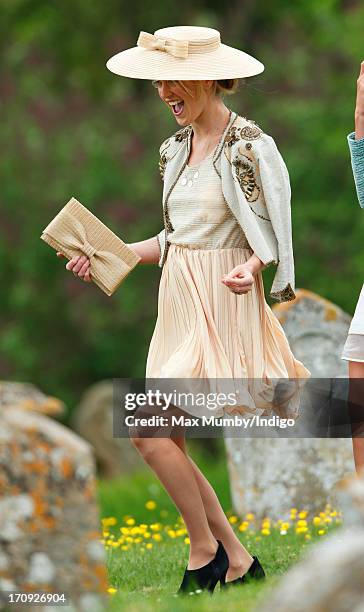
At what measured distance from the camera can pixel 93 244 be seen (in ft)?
18.1

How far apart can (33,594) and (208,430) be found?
1239 centimetres

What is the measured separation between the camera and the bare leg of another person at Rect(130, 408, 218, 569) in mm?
5250

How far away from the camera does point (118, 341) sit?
18891 mm

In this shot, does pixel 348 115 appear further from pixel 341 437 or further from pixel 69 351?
pixel 341 437

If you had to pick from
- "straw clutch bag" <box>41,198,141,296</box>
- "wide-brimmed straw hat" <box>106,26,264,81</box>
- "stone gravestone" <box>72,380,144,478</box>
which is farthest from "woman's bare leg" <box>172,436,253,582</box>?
"stone gravestone" <box>72,380,144,478</box>

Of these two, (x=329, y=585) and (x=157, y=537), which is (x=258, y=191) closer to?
(x=329, y=585)

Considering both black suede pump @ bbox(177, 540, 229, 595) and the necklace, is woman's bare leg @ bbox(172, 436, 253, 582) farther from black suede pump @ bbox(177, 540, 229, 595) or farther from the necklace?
the necklace

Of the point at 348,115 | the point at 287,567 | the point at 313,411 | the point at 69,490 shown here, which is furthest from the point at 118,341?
the point at 69,490

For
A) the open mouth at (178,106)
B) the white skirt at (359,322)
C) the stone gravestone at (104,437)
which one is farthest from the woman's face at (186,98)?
the stone gravestone at (104,437)

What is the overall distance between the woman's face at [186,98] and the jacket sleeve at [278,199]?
288 millimetres

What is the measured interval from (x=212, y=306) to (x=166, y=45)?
1.08 m

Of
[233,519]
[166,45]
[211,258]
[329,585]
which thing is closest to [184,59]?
[166,45]

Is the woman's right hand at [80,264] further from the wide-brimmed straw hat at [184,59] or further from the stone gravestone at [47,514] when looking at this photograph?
the stone gravestone at [47,514]

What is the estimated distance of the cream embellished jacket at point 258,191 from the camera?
5.30 metres
